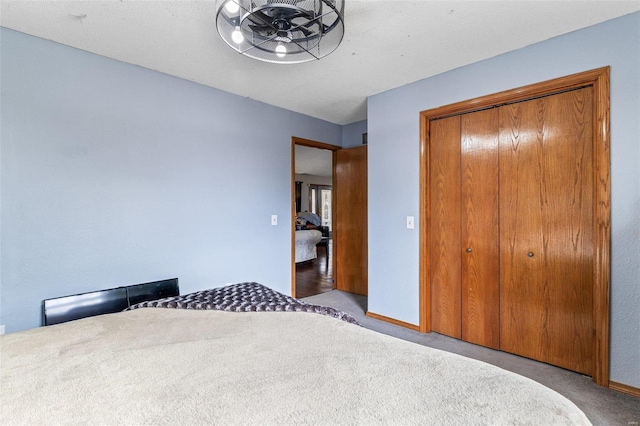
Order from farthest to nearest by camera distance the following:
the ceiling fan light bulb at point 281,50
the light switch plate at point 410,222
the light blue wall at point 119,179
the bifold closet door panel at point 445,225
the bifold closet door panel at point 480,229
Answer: the light switch plate at point 410,222 → the bifold closet door panel at point 445,225 → the bifold closet door panel at point 480,229 → the light blue wall at point 119,179 → the ceiling fan light bulb at point 281,50

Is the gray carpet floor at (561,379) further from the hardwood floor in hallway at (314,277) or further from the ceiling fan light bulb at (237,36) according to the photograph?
A: the ceiling fan light bulb at (237,36)

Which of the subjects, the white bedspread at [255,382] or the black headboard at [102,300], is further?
the black headboard at [102,300]

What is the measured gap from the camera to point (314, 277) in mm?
5207

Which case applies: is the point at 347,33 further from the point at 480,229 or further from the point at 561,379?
the point at 561,379

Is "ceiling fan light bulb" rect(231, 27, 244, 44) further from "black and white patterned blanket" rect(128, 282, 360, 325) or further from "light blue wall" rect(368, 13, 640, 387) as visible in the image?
"light blue wall" rect(368, 13, 640, 387)

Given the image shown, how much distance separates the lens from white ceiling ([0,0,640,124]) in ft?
5.90

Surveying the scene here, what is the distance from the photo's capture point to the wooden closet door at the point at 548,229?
209 centimetres

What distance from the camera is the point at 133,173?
98.6 inches

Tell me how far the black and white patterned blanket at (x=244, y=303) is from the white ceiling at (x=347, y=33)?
5.81 ft

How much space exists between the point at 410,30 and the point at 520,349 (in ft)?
8.28

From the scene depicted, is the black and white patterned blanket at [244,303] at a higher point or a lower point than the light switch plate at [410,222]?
lower

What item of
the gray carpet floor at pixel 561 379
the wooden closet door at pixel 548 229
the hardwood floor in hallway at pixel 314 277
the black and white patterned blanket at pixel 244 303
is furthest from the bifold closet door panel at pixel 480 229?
the hardwood floor in hallway at pixel 314 277

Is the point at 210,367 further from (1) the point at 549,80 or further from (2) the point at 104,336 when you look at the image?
(1) the point at 549,80

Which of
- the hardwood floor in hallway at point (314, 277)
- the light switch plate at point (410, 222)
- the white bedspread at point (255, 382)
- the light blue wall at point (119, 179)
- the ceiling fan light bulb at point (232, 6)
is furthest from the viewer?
the hardwood floor in hallway at point (314, 277)
